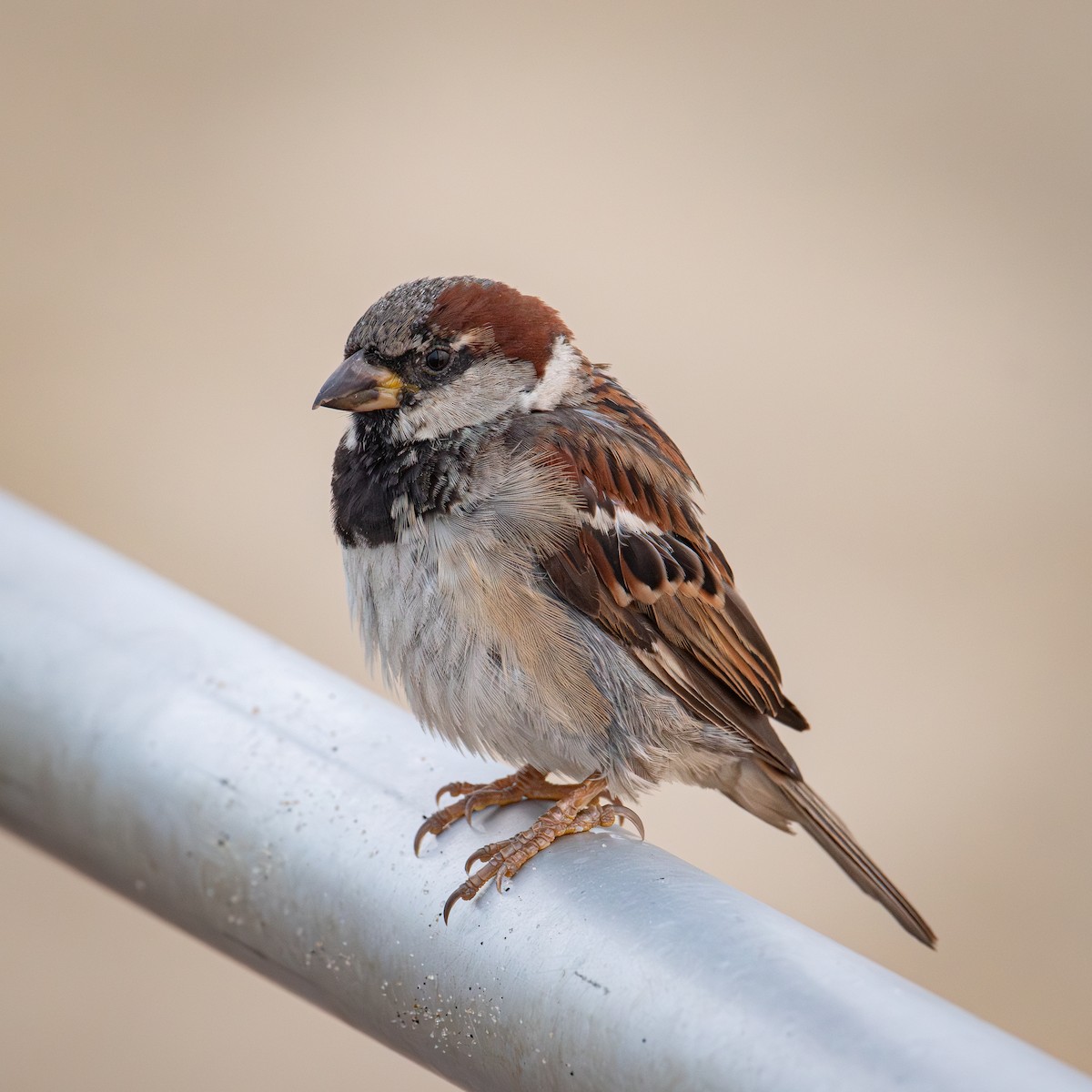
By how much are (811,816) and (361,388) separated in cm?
66

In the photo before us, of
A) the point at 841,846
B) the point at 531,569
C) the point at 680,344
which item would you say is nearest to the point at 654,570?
the point at 531,569

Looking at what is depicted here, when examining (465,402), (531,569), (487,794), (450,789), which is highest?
(465,402)

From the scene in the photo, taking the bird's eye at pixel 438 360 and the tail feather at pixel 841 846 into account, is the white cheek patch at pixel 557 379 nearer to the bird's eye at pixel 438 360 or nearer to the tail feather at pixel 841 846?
the bird's eye at pixel 438 360

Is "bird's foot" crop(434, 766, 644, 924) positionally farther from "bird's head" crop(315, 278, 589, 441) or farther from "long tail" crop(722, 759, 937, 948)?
"bird's head" crop(315, 278, 589, 441)

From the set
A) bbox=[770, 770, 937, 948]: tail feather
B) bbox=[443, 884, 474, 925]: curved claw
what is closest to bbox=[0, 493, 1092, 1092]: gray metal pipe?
bbox=[443, 884, 474, 925]: curved claw

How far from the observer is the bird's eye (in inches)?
57.5

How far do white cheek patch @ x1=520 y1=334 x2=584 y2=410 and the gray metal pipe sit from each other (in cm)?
43

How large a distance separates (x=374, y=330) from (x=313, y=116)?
12.5 feet

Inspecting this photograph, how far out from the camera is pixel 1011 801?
3.44 metres

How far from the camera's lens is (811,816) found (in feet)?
5.20

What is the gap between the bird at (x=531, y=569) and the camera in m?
1.40

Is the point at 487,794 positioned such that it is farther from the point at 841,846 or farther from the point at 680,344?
the point at 680,344

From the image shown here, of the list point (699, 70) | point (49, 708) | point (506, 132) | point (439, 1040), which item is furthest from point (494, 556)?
point (699, 70)

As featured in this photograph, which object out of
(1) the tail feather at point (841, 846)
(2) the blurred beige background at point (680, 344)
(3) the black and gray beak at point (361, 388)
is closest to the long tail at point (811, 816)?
(1) the tail feather at point (841, 846)
